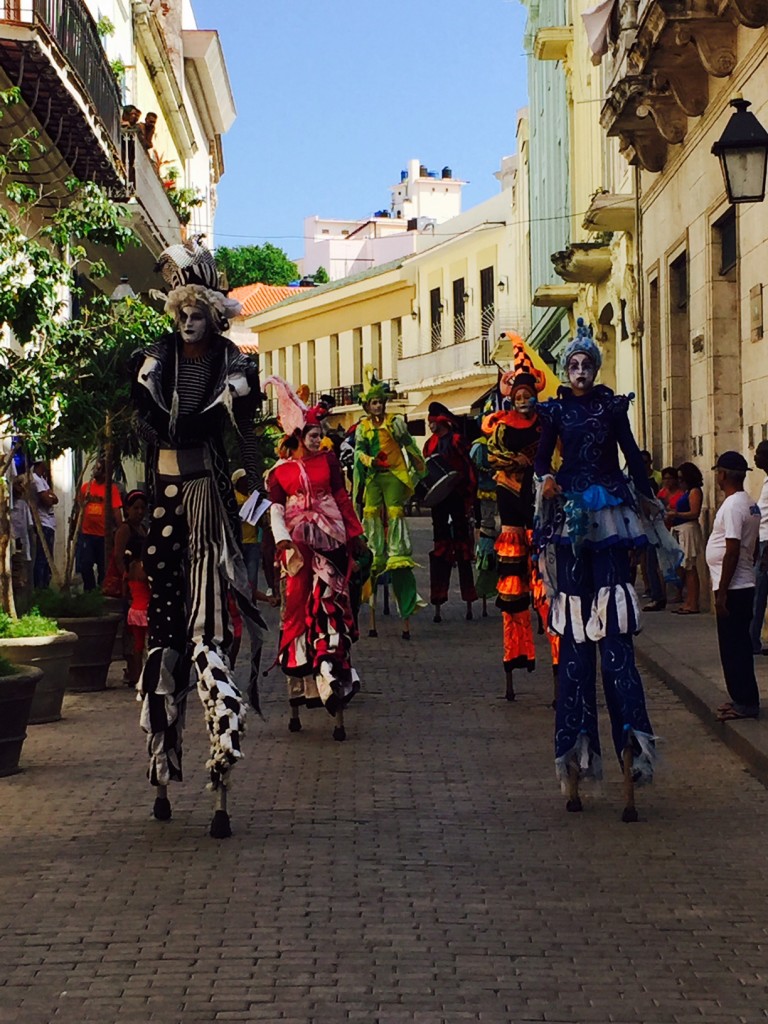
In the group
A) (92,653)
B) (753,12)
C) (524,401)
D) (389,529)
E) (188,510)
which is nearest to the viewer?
(188,510)

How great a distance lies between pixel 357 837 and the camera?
7293 millimetres

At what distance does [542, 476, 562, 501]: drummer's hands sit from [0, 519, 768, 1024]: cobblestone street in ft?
A: 4.48

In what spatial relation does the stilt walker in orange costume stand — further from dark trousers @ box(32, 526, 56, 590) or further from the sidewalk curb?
dark trousers @ box(32, 526, 56, 590)

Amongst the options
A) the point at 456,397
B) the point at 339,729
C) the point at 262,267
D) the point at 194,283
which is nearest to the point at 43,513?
the point at 339,729

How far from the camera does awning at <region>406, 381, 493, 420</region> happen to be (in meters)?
53.0

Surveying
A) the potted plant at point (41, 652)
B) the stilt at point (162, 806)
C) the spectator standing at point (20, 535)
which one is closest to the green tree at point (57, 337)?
the potted plant at point (41, 652)

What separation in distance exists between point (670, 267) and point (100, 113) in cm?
661

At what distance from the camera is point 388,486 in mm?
16688

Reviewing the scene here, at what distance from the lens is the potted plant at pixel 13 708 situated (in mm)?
8742

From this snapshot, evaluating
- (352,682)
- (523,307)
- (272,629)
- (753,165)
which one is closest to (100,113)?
(272,629)

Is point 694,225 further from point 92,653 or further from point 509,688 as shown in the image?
point 92,653

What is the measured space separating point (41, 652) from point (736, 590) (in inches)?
156

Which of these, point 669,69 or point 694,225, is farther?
point 694,225

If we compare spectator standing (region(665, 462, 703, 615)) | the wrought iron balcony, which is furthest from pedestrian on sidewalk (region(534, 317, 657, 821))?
spectator standing (region(665, 462, 703, 615))
